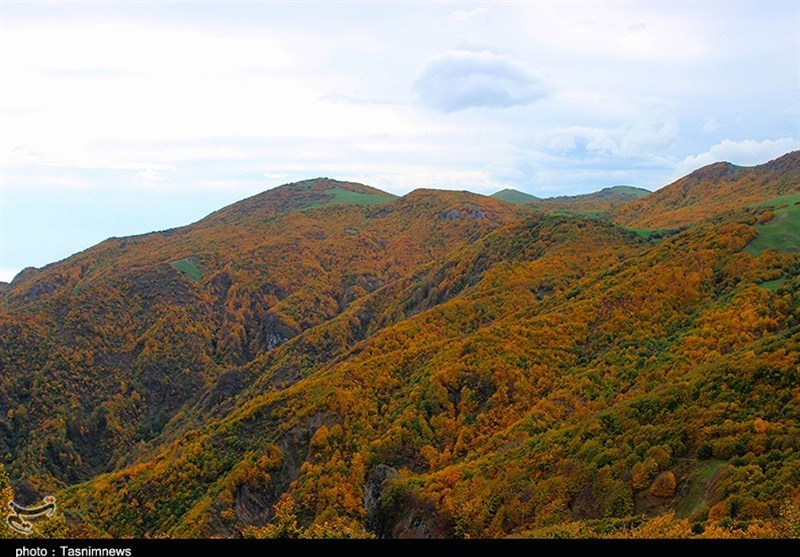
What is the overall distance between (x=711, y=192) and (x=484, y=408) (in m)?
152

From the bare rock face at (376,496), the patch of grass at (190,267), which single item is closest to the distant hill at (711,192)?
the bare rock face at (376,496)

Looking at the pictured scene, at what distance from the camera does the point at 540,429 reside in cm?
3594

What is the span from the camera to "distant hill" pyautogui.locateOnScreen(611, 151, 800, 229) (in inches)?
5212

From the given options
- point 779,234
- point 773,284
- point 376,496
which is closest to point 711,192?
point 779,234

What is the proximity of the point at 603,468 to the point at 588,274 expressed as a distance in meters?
43.6

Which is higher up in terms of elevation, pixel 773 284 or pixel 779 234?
pixel 779 234

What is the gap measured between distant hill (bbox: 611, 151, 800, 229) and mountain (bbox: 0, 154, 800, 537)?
210 ft

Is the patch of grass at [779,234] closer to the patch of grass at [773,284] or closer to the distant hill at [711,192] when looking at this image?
the patch of grass at [773,284]

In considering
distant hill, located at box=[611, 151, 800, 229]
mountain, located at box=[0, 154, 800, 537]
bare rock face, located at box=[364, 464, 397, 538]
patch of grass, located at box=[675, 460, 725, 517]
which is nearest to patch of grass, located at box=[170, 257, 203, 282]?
mountain, located at box=[0, 154, 800, 537]

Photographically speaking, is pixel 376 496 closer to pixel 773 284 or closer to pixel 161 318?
pixel 773 284

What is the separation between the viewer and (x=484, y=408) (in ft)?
140

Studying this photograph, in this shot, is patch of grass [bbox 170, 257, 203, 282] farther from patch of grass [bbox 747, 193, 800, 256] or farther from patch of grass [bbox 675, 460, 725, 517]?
patch of grass [bbox 675, 460, 725, 517]
